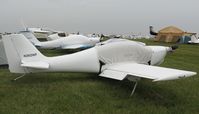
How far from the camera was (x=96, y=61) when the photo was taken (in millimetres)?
7234

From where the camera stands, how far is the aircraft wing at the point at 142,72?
215 inches

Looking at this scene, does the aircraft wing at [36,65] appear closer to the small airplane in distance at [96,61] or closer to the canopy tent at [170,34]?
the small airplane in distance at [96,61]

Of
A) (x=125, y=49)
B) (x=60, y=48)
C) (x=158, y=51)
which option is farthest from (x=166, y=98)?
(x=60, y=48)

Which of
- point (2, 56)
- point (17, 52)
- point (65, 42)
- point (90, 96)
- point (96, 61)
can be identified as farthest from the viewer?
point (65, 42)

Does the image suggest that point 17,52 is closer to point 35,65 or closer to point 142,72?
point 35,65

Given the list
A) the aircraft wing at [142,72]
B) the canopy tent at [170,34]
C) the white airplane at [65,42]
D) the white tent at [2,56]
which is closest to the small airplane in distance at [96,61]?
the aircraft wing at [142,72]

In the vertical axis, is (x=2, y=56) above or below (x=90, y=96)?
above

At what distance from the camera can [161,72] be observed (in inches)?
232

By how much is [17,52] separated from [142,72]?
3.03 meters

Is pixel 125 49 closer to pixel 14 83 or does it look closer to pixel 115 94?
pixel 115 94

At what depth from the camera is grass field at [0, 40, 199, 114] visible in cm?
496

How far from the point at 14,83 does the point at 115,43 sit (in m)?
2.88

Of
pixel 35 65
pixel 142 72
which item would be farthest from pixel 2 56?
pixel 142 72

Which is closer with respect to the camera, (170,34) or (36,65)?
(36,65)
